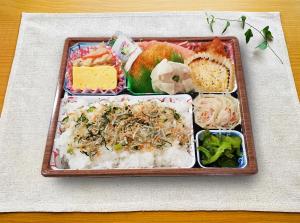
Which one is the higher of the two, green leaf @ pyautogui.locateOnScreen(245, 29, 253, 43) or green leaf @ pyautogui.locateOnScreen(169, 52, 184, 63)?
green leaf @ pyautogui.locateOnScreen(245, 29, 253, 43)

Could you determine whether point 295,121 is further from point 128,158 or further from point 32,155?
point 32,155

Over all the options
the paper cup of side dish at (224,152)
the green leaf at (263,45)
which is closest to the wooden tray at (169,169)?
the paper cup of side dish at (224,152)

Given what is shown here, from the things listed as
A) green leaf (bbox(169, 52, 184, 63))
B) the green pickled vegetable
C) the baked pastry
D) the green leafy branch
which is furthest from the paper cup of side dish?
the green leafy branch

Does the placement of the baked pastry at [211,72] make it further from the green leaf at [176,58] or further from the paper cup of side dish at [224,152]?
the paper cup of side dish at [224,152]

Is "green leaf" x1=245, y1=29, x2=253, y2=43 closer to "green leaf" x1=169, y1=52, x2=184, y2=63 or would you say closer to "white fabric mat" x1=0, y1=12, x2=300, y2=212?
"white fabric mat" x1=0, y1=12, x2=300, y2=212

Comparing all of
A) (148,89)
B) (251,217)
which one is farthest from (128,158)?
(251,217)
